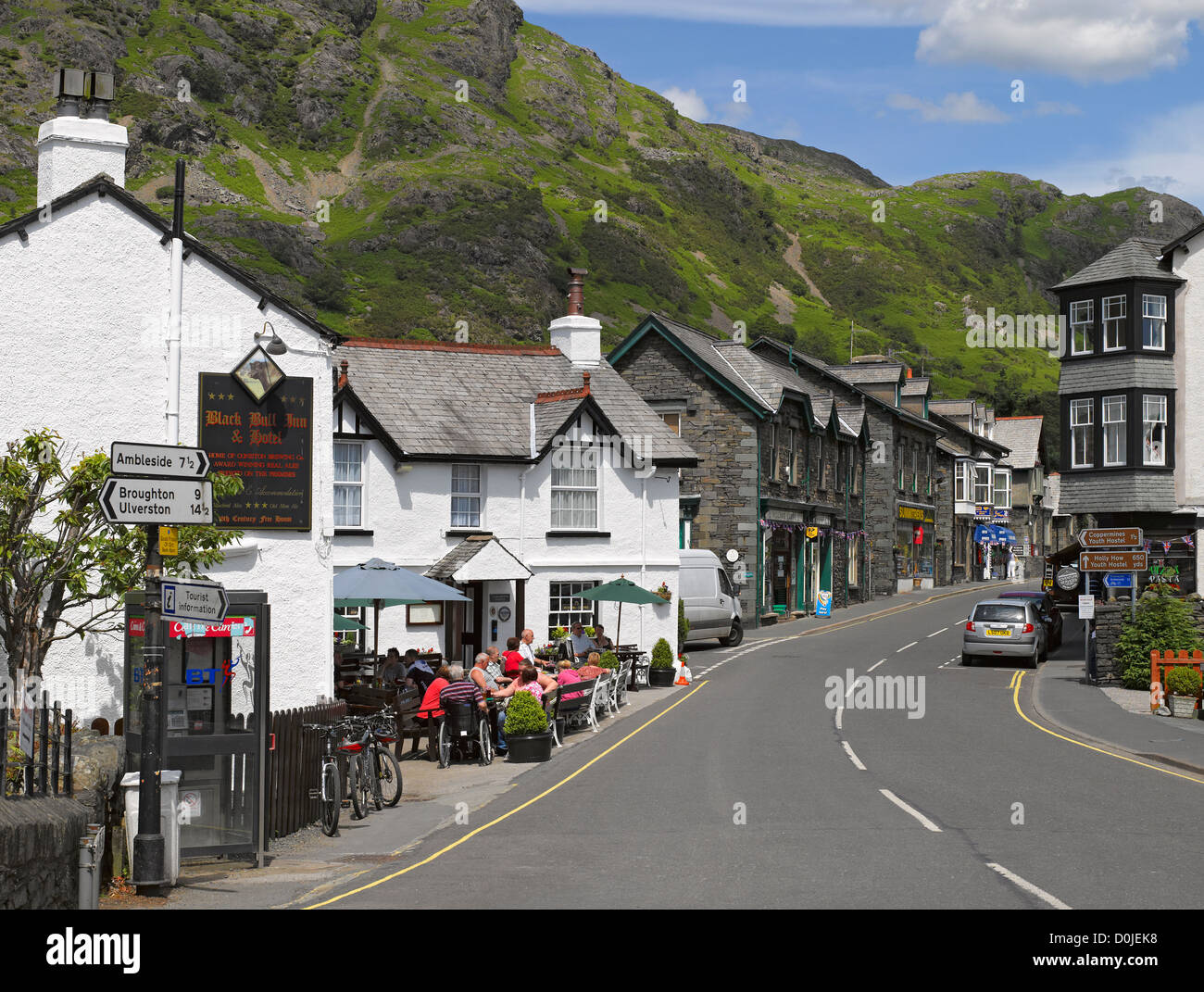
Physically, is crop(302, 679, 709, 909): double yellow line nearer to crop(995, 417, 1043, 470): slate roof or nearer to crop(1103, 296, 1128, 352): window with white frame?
crop(1103, 296, 1128, 352): window with white frame

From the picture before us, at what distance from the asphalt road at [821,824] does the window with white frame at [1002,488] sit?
6141 centimetres

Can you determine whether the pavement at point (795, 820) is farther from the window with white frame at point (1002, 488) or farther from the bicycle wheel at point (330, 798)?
the window with white frame at point (1002, 488)

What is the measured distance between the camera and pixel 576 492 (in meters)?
30.8

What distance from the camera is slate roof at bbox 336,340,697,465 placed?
96.1 feet

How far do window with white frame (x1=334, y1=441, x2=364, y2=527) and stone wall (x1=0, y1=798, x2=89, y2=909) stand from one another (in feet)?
61.6

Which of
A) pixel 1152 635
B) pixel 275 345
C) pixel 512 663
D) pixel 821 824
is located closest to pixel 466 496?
pixel 512 663

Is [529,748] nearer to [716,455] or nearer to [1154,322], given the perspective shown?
[1154,322]

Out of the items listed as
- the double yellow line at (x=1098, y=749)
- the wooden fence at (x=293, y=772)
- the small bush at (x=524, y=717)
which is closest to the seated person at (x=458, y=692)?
the small bush at (x=524, y=717)

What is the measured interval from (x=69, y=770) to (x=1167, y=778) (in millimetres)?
13700

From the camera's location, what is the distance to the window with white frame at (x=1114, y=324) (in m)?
35.8

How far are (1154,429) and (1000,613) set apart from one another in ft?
23.7

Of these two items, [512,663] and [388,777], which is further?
[512,663]

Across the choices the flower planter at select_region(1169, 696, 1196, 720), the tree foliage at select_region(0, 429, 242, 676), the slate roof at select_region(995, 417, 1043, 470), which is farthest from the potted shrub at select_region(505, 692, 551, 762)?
the slate roof at select_region(995, 417, 1043, 470)

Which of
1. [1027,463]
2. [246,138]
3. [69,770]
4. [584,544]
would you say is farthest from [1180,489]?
[246,138]
